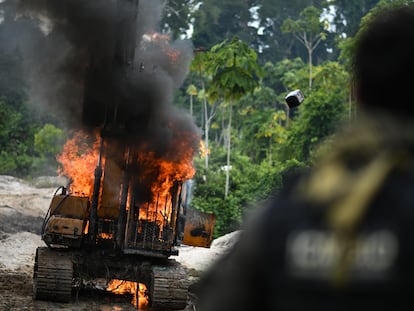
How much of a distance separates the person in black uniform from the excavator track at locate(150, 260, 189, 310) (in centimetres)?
1125

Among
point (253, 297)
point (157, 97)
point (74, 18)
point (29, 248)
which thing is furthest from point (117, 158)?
point (253, 297)

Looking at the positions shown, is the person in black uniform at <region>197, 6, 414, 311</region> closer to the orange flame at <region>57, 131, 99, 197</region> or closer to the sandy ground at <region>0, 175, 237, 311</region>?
the sandy ground at <region>0, 175, 237, 311</region>

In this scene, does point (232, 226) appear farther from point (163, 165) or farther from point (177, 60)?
point (163, 165)

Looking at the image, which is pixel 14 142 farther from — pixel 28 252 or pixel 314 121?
pixel 28 252

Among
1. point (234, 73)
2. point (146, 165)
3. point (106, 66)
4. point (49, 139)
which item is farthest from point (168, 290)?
point (49, 139)

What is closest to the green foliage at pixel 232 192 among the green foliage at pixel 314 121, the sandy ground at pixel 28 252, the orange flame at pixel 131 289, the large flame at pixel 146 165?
the green foliage at pixel 314 121

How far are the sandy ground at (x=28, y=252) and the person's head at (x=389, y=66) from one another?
0.67 meters

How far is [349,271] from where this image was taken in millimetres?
1518

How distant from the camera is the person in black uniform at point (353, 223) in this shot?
4.92ft

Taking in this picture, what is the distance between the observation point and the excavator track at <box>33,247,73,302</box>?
41.5 feet

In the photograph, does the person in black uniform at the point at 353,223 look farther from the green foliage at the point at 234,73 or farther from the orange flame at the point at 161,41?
the green foliage at the point at 234,73

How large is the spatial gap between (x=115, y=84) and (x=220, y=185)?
53.6 feet

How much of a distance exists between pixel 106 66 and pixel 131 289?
→ 4807 mm

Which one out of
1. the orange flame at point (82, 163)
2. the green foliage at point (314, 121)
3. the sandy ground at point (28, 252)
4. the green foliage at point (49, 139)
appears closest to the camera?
the sandy ground at point (28, 252)
